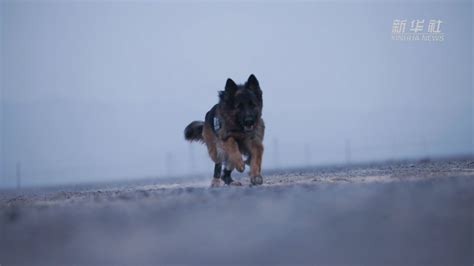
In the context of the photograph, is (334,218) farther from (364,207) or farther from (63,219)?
(63,219)

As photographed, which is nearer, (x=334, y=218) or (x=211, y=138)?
(x=334, y=218)

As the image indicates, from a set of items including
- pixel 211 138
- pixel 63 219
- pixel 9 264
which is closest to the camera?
pixel 9 264

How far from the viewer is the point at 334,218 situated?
3.35m

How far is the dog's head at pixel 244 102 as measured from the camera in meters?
9.57

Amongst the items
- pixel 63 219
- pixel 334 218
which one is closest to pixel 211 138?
pixel 63 219

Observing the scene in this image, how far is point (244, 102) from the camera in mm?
9641

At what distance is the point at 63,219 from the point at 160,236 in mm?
1374

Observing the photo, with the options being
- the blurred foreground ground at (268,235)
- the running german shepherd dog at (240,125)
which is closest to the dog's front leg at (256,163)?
the running german shepherd dog at (240,125)

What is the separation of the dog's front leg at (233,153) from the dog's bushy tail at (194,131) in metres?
2.80

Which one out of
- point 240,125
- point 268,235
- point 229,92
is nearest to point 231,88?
point 229,92

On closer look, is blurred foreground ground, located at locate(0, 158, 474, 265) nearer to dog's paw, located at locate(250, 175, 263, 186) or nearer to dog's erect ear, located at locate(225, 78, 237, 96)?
dog's paw, located at locate(250, 175, 263, 186)

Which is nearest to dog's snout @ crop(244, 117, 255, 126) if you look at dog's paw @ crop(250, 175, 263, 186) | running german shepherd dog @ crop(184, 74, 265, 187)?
running german shepherd dog @ crop(184, 74, 265, 187)

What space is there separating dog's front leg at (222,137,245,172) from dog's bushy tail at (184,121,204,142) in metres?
2.80

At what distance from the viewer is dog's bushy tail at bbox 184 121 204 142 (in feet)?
41.1
